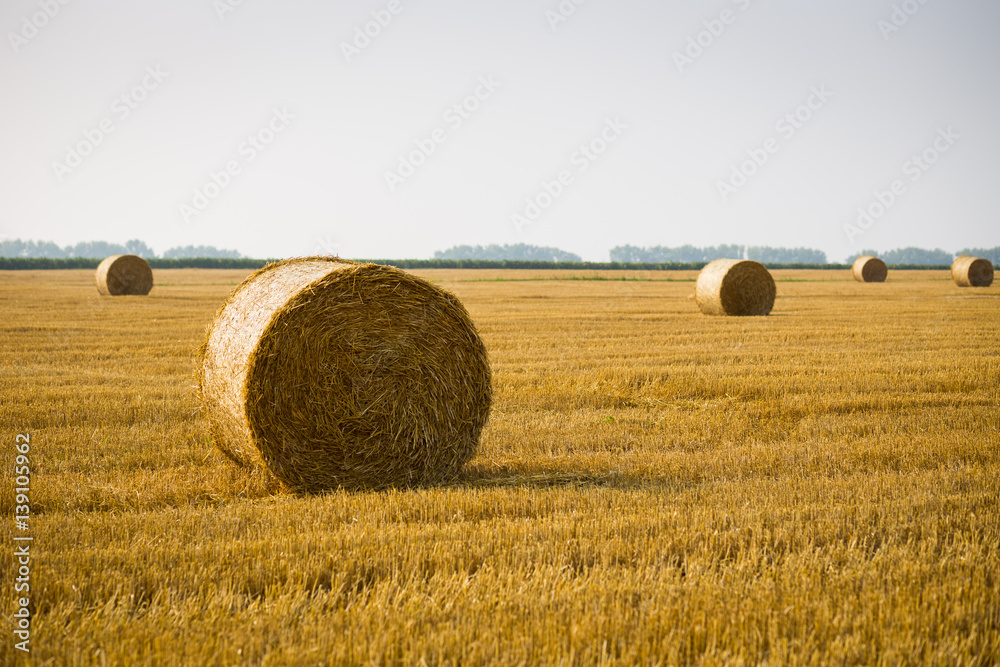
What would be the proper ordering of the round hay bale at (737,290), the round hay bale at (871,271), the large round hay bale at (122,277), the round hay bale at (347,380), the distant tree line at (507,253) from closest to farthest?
the round hay bale at (347,380) → the round hay bale at (737,290) → the large round hay bale at (122,277) → the round hay bale at (871,271) → the distant tree line at (507,253)

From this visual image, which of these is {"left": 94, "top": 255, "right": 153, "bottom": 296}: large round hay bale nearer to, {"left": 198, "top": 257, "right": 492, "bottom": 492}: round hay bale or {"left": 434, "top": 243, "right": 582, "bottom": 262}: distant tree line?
{"left": 198, "top": 257, "right": 492, "bottom": 492}: round hay bale

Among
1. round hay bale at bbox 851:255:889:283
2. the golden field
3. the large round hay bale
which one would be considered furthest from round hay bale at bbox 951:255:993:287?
the large round hay bale

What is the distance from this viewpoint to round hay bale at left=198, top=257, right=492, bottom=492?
245 inches

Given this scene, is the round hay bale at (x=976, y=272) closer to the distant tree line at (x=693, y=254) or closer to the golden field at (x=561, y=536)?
the golden field at (x=561, y=536)

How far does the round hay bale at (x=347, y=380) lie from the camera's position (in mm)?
6219

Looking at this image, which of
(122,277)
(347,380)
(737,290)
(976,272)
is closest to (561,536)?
(347,380)

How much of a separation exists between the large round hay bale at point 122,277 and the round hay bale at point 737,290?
21.2 meters

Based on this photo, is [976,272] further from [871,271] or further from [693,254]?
[693,254]

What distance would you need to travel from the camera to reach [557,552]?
4.40m

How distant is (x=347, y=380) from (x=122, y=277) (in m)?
27.3

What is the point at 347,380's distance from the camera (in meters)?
6.44

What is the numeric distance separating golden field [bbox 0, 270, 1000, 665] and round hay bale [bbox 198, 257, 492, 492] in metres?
0.39

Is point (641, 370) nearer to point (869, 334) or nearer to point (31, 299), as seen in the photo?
point (869, 334)

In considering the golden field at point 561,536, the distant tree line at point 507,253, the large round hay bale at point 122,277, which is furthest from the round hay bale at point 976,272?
the distant tree line at point 507,253
